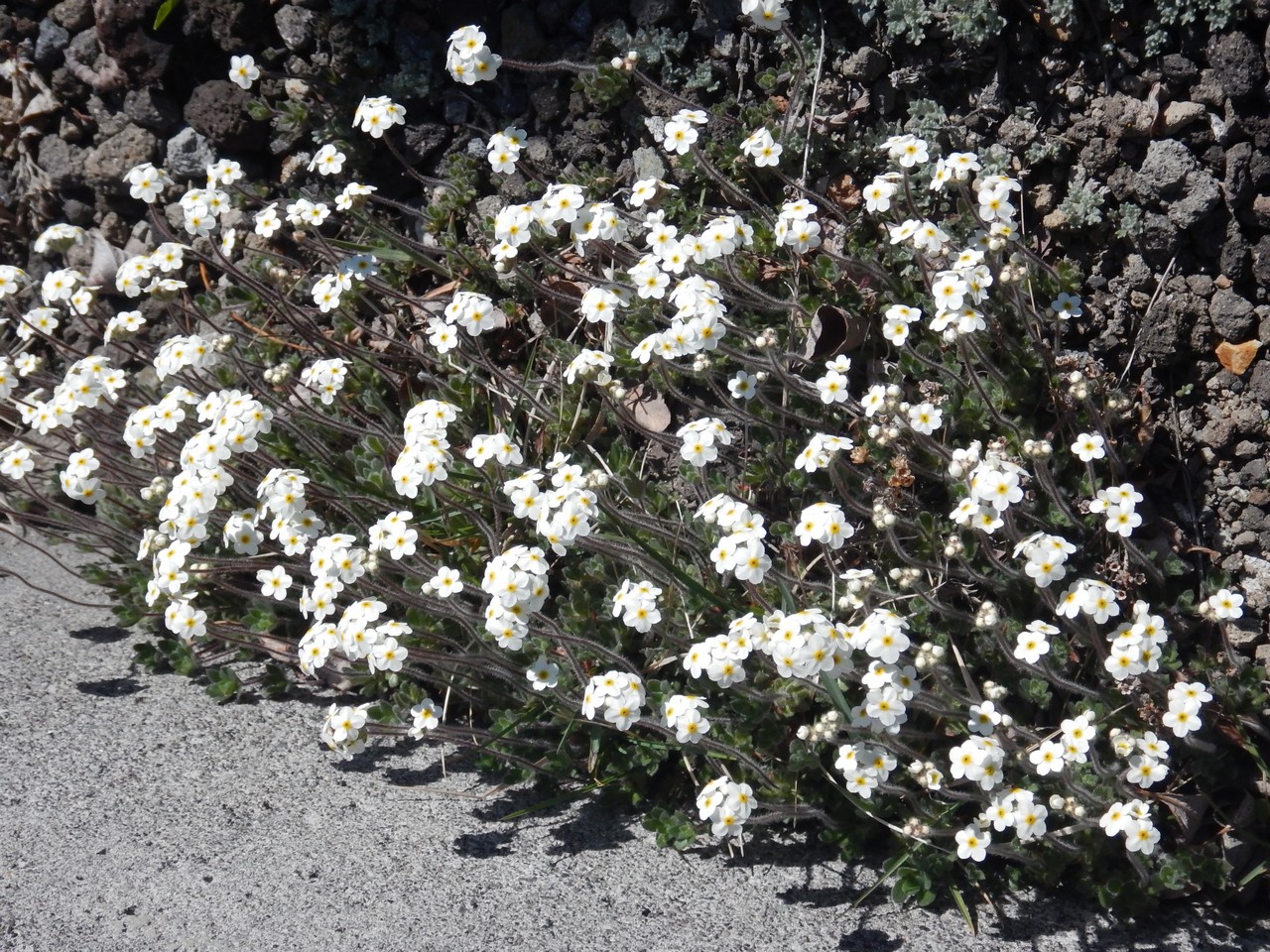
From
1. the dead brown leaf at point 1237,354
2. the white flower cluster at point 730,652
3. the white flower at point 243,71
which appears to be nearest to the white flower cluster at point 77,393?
the white flower at point 243,71

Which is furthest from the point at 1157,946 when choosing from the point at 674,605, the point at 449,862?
the point at 449,862

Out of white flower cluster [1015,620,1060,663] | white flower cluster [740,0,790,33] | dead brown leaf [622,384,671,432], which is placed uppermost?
white flower cluster [740,0,790,33]

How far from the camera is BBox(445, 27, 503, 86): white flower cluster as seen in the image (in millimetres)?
3861

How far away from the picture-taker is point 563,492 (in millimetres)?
3246

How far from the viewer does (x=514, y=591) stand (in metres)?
3.11

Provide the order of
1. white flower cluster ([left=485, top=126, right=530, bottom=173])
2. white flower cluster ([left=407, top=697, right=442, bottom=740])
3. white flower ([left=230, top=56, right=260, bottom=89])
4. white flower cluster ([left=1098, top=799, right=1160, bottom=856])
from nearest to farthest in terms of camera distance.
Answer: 1. white flower cluster ([left=1098, top=799, right=1160, bottom=856])
2. white flower cluster ([left=407, top=697, right=442, bottom=740])
3. white flower cluster ([left=485, top=126, right=530, bottom=173])
4. white flower ([left=230, top=56, right=260, bottom=89])

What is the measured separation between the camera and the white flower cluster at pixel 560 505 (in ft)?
10.5

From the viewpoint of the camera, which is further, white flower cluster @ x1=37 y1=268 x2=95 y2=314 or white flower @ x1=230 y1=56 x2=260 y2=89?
white flower @ x1=230 y1=56 x2=260 y2=89

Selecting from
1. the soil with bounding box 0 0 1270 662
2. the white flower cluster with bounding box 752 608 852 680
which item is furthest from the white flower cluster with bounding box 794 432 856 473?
the soil with bounding box 0 0 1270 662

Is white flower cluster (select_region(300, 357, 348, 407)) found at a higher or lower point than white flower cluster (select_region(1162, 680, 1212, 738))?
higher

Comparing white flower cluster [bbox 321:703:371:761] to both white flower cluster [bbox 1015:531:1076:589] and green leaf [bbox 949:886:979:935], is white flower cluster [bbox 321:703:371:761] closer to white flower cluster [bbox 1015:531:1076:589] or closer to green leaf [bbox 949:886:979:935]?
green leaf [bbox 949:886:979:935]

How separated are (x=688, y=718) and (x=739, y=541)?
467mm

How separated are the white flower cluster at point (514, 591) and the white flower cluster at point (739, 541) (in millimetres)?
460

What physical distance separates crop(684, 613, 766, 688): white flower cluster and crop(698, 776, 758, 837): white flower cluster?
0.28 m
